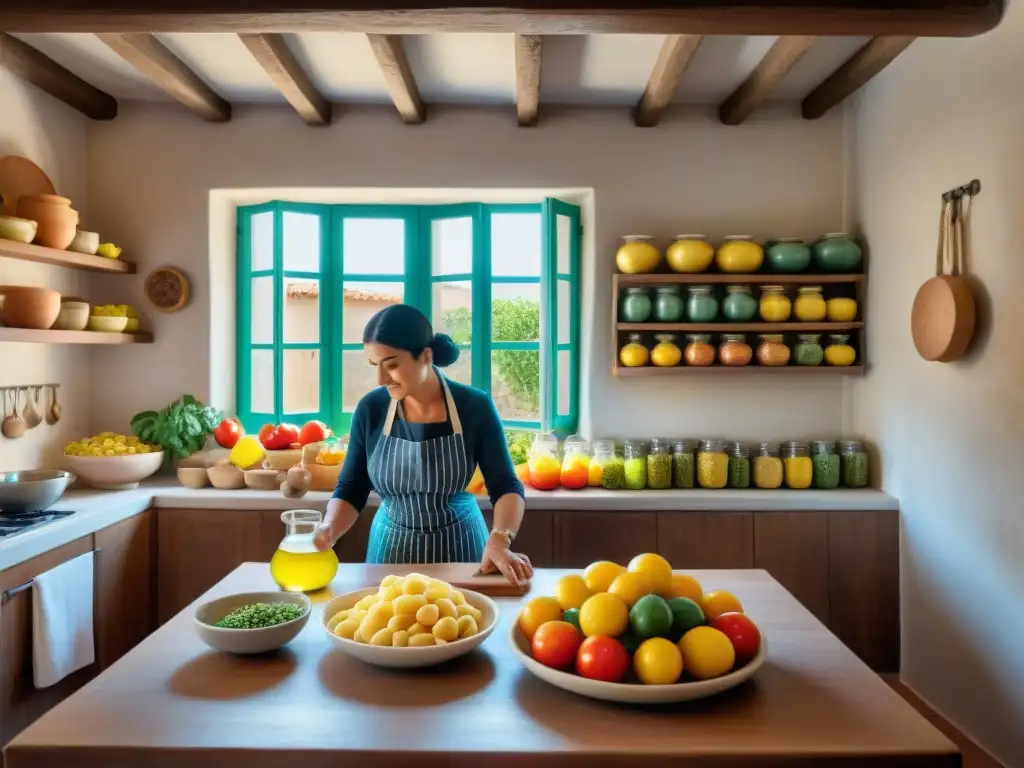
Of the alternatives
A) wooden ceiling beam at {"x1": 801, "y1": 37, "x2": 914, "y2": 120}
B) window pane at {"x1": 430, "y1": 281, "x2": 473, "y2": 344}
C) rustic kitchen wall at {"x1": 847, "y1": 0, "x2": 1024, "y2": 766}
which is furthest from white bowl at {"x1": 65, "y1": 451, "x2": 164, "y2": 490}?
wooden ceiling beam at {"x1": 801, "y1": 37, "x2": 914, "y2": 120}

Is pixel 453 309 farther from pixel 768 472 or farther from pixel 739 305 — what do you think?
pixel 768 472

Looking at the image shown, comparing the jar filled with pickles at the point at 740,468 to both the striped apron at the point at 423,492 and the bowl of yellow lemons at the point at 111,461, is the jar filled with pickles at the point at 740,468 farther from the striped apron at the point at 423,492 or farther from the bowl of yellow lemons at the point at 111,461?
the bowl of yellow lemons at the point at 111,461

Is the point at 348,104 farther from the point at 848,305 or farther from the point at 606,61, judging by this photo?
the point at 848,305

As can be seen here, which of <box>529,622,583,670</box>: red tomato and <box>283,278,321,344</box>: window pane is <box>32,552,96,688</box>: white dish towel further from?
<box>529,622,583,670</box>: red tomato

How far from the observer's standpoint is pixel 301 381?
4.05 meters

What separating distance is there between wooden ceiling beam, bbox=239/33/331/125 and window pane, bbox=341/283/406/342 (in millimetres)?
850

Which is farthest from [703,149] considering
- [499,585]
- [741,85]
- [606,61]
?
[499,585]

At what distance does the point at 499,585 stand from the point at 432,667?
1.53ft

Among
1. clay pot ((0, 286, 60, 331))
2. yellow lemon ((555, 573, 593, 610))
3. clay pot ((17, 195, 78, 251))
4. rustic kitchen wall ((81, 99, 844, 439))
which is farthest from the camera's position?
rustic kitchen wall ((81, 99, 844, 439))

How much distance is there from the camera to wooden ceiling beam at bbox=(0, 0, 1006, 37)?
2.32 metres

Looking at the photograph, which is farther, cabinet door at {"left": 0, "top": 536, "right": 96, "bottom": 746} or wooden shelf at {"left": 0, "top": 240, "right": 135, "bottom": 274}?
wooden shelf at {"left": 0, "top": 240, "right": 135, "bottom": 274}

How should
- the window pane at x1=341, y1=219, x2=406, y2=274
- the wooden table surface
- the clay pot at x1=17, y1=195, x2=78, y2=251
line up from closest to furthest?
the wooden table surface < the clay pot at x1=17, y1=195, x2=78, y2=251 < the window pane at x1=341, y1=219, x2=406, y2=274

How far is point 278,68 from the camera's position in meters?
3.07

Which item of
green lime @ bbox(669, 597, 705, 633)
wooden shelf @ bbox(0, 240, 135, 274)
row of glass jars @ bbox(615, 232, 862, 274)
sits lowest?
green lime @ bbox(669, 597, 705, 633)
